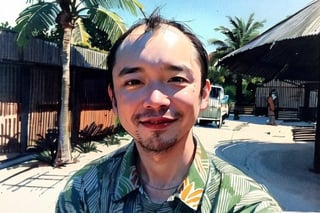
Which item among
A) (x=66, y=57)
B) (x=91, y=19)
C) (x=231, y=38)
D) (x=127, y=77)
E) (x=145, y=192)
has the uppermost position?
(x=231, y=38)

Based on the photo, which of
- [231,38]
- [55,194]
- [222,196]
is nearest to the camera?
[222,196]

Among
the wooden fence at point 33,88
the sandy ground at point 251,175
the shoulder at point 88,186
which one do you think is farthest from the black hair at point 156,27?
the wooden fence at point 33,88

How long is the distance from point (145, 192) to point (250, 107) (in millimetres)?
28824

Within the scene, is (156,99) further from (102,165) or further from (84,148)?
(84,148)

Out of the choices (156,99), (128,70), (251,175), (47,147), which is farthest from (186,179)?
(47,147)

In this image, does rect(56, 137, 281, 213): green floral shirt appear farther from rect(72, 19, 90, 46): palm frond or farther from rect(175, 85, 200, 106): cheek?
rect(72, 19, 90, 46): palm frond

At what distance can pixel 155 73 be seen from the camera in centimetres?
142

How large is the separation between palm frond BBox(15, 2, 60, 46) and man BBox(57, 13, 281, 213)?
690cm

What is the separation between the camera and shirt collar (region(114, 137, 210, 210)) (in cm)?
136

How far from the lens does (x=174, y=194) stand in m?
1.40

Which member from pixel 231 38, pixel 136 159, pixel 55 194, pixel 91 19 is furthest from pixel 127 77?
pixel 231 38

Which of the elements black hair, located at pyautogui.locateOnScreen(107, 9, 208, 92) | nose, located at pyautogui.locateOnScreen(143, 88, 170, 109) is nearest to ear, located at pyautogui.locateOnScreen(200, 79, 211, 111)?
black hair, located at pyautogui.locateOnScreen(107, 9, 208, 92)

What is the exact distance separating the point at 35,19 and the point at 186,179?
290 inches

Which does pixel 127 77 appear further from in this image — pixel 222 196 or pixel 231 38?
pixel 231 38
